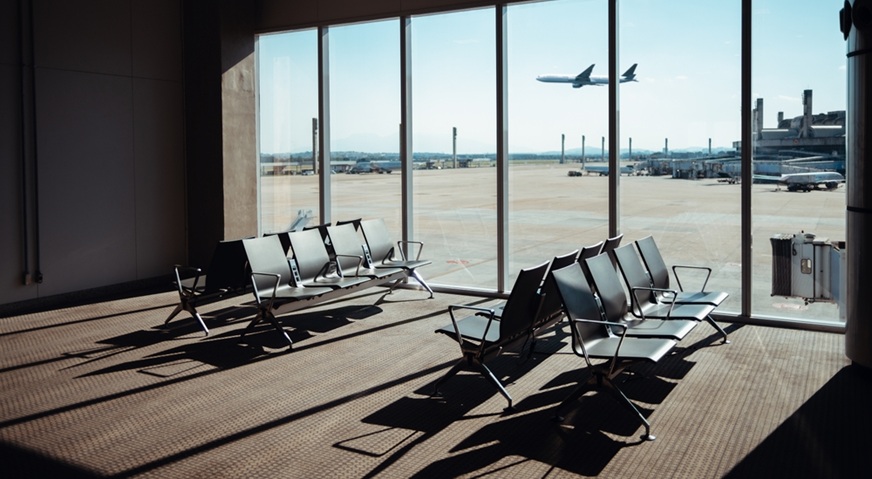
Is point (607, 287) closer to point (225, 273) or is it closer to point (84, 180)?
point (225, 273)

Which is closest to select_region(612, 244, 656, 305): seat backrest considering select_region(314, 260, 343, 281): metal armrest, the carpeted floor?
the carpeted floor

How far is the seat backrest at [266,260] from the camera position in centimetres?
694

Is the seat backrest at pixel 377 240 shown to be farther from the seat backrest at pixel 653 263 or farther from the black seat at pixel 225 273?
the seat backrest at pixel 653 263

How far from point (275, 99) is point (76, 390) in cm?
606

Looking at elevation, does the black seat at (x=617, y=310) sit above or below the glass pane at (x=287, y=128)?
below

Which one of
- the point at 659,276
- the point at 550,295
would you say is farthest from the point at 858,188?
the point at 550,295

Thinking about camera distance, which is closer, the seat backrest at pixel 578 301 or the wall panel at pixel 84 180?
the seat backrest at pixel 578 301

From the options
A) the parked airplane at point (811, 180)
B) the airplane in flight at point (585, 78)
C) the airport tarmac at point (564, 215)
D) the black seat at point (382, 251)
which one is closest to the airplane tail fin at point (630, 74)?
the airplane in flight at point (585, 78)

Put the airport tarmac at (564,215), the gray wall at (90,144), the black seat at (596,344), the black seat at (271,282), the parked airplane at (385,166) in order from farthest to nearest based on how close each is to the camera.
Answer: the parked airplane at (385,166) → the gray wall at (90,144) → the airport tarmac at (564,215) → the black seat at (271,282) → the black seat at (596,344)

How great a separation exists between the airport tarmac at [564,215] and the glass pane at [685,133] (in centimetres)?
1

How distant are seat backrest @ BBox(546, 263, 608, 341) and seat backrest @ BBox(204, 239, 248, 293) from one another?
3.32 meters

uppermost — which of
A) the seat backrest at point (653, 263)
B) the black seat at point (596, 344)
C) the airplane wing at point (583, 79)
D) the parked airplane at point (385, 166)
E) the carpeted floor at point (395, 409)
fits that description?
the airplane wing at point (583, 79)

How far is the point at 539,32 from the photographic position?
8.73 meters

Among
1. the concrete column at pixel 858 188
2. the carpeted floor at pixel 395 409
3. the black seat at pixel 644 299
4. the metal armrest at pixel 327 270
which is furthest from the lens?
the metal armrest at pixel 327 270
